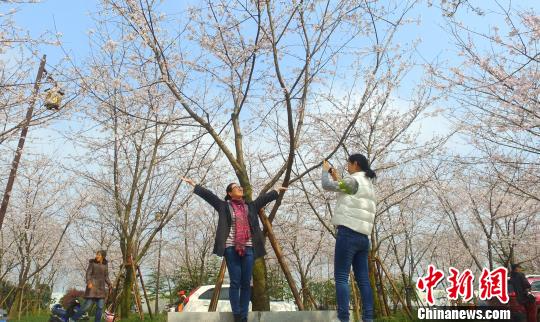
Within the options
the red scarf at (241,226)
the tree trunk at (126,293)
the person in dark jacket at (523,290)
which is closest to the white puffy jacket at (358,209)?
the red scarf at (241,226)

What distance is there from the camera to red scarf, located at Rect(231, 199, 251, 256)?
481 centimetres

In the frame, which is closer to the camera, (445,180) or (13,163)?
(13,163)

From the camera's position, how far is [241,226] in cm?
A: 491

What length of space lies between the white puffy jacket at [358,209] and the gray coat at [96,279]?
6.01 metres

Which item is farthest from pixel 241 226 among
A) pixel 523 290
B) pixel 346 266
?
pixel 523 290

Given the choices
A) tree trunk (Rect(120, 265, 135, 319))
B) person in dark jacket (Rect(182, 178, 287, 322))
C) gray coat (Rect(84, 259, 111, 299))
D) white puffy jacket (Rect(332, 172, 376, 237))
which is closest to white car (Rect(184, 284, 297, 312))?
tree trunk (Rect(120, 265, 135, 319))

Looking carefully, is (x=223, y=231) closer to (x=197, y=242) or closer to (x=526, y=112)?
(x=526, y=112)

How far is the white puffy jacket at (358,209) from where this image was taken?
4242 millimetres

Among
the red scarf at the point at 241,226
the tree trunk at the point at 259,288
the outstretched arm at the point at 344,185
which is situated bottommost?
the tree trunk at the point at 259,288

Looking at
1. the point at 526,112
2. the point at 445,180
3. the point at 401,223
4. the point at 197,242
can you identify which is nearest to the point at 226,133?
the point at 526,112

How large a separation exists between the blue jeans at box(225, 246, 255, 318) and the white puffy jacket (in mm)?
1084

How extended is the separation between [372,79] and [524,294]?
5.39 metres

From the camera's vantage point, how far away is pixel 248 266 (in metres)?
4.84

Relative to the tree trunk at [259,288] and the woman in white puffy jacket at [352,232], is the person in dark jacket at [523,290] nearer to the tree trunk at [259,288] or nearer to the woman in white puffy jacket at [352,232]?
the tree trunk at [259,288]
